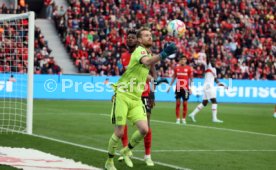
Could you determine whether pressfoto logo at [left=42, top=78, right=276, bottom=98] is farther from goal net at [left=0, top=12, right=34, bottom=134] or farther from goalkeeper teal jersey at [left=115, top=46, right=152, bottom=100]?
goalkeeper teal jersey at [left=115, top=46, right=152, bottom=100]

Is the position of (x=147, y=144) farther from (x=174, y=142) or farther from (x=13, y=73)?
(x=13, y=73)

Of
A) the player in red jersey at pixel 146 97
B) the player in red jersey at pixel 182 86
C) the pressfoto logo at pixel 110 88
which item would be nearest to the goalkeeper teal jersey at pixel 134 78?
the player in red jersey at pixel 146 97

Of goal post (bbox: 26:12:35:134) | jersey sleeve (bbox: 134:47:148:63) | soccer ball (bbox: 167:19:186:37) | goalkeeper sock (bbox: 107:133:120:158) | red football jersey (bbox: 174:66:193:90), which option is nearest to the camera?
jersey sleeve (bbox: 134:47:148:63)

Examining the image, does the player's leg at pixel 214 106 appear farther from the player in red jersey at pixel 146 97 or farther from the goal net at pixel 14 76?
the player in red jersey at pixel 146 97

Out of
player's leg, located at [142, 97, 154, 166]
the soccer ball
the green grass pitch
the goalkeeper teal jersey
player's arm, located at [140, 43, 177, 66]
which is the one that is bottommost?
the green grass pitch

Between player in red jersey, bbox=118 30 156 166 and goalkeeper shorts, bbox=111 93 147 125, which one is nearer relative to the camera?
goalkeeper shorts, bbox=111 93 147 125

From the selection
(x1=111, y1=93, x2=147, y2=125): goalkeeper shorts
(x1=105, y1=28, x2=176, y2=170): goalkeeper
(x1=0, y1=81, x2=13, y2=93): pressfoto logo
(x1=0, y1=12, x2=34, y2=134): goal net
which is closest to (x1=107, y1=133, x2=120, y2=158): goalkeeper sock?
(x1=105, y1=28, x2=176, y2=170): goalkeeper

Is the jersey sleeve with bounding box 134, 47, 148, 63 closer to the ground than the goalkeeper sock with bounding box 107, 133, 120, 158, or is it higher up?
higher up

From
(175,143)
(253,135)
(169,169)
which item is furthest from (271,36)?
(169,169)

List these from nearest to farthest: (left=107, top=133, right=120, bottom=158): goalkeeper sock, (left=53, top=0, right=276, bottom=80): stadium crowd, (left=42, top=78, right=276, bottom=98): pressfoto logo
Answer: (left=107, top=133, right=120, bottom=158): goalkeeper sock, (left=42, top=78, right=276, bottom=98): pressfoto logo, (left=53, top=0, right=276, bottom=80): stadium crowd

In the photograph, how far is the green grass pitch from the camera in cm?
1173

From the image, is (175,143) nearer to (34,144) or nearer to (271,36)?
(34,144)

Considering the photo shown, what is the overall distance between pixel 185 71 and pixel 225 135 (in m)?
5.14

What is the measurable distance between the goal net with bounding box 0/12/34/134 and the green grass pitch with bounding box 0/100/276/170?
707mm
